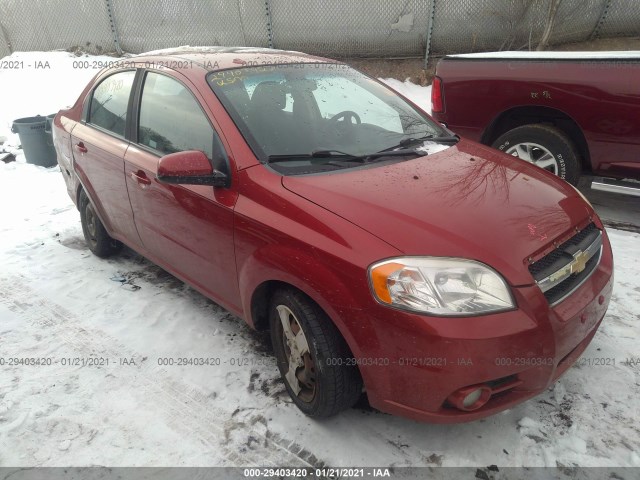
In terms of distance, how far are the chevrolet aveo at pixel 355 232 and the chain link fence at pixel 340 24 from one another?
674 centimetres

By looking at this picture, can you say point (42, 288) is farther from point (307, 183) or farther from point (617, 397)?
point (617, 397)

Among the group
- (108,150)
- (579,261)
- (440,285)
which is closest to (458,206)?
(440,285)

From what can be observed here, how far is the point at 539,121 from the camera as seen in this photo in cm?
461

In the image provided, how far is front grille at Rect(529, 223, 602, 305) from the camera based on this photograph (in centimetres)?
196

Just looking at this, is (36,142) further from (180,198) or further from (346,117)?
(346,117)

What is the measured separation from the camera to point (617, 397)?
2.44 m

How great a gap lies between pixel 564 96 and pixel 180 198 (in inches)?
139

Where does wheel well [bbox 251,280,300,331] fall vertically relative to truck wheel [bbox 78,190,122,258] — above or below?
above

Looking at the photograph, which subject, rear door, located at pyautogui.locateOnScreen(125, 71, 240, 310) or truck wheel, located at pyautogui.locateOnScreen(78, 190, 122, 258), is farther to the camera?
truck wheel, located at pyautogui.locateOnScreen(78, 190, 122, 258)

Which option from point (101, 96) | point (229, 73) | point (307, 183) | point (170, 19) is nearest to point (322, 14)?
point (170, 19)

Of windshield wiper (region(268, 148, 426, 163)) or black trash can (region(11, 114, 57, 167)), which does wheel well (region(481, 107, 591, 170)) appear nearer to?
windshield wiper (region(268, 148, 426, 163))

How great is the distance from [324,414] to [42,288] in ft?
8.83

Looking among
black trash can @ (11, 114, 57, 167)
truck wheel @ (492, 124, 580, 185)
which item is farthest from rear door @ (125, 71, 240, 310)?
black trash can @ (11, 114, 57, 167)

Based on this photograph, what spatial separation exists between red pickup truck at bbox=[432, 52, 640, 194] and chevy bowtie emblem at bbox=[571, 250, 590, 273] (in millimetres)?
2424
